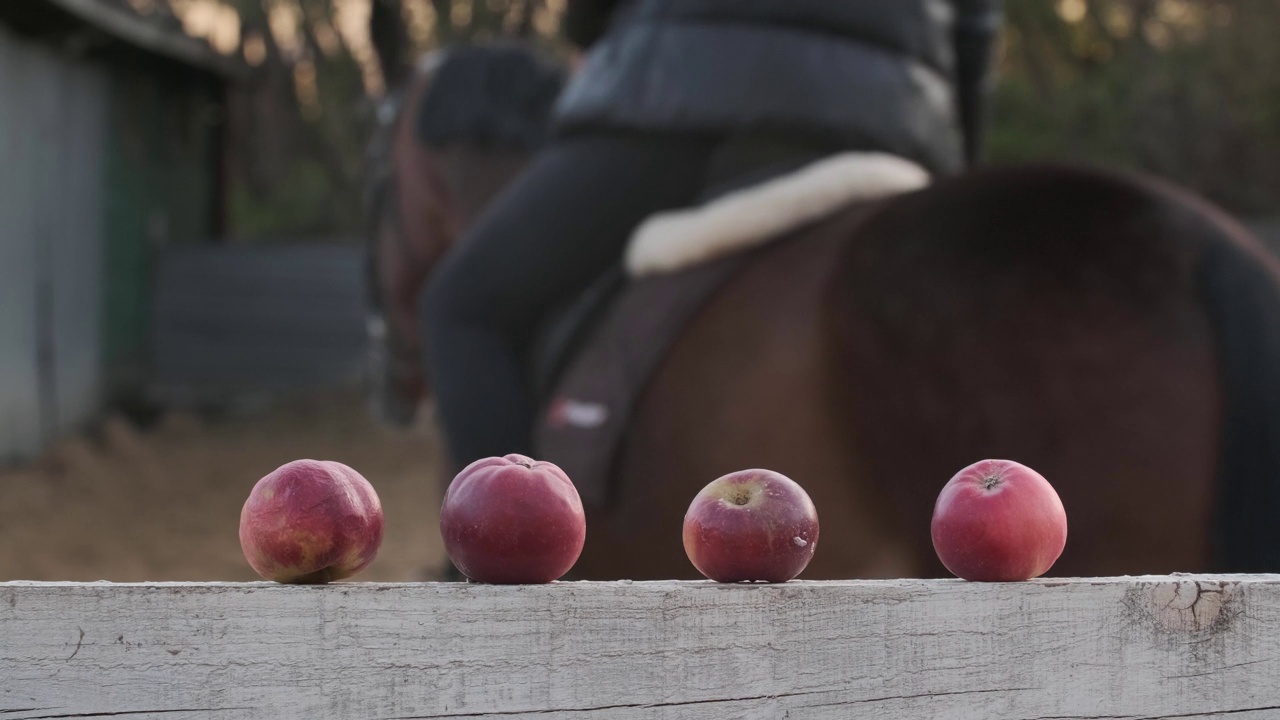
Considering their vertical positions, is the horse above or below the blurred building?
below

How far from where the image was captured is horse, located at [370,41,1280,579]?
2.01 metres

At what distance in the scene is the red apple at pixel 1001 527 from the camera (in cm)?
103

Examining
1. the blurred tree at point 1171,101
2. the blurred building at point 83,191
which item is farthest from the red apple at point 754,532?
the blurred tree at point 1171,101

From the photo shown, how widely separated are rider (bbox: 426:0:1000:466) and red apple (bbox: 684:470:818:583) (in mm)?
1660

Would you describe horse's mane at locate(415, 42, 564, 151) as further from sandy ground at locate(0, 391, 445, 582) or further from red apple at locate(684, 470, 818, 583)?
red apple at locate(684, 470, 818, 583)

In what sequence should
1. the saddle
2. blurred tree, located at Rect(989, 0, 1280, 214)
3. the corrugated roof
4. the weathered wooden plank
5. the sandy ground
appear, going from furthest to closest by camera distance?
blurred tree, located at Rect(989, 0, 1280, 214) < the corrugated roof < the sandy ground < the saddle < the weathered wooden plank

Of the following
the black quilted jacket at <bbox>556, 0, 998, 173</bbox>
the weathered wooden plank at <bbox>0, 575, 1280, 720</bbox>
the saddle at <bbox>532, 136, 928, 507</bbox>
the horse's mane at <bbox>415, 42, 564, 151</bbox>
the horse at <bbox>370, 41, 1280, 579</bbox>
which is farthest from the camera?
the horse's mane at <bbox>415, 42, 564, 151</bbox>

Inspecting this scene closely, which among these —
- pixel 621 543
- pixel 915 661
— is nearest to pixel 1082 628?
pixel 915 661

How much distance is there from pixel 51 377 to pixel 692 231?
6735 millimetres

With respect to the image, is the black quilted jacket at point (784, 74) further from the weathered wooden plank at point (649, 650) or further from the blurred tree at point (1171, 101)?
the blurred tree at point (1171, 101)

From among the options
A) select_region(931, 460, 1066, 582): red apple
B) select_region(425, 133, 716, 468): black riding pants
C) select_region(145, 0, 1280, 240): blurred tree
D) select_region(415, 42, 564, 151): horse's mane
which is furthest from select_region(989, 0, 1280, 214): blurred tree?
select_region(931, 460, 1066, 582): red apple

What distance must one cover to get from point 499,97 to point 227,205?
8.80 meters

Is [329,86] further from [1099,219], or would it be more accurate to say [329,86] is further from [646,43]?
[1099,219]

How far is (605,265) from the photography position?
111 inches
